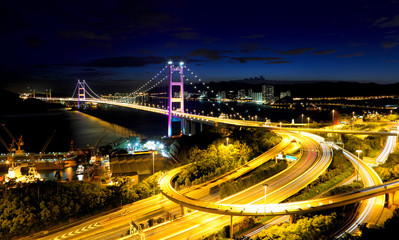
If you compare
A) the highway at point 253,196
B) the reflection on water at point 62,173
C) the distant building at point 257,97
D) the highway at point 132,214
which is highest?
the distant building at point 257,97

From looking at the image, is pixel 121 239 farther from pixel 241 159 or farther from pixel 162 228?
pixel 241 159

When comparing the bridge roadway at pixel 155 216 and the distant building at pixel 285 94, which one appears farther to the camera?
the distant building at pixel 285 94

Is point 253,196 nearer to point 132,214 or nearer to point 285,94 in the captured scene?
point 132,214

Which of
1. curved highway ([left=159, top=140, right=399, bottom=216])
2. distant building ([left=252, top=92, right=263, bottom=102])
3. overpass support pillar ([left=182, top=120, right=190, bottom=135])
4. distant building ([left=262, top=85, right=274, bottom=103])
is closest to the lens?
curved highway ([left=159, top=140, right=399, bottom=216])

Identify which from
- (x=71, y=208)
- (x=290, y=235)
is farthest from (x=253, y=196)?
(x=71, y=208)

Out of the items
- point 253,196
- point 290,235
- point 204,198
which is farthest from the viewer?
point 204,198

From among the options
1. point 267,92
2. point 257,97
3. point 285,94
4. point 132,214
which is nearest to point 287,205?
point 132,214

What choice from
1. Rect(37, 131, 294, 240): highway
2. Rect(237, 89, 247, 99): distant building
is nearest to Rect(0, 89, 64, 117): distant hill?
Rect(237, 89, 247, 99): distant building

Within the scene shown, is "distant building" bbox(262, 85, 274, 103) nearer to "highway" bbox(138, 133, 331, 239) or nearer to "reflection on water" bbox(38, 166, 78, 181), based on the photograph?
"reflection on water" bbox(38, 166, 78, 181)

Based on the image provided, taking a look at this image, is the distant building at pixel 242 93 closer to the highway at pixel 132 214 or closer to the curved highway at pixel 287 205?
the highway at pixel 132 214

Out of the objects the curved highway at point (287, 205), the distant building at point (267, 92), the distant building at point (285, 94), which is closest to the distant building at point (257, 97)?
the distant building at point (267, 92)

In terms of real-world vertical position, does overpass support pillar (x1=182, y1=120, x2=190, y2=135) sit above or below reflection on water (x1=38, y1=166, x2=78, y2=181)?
above
